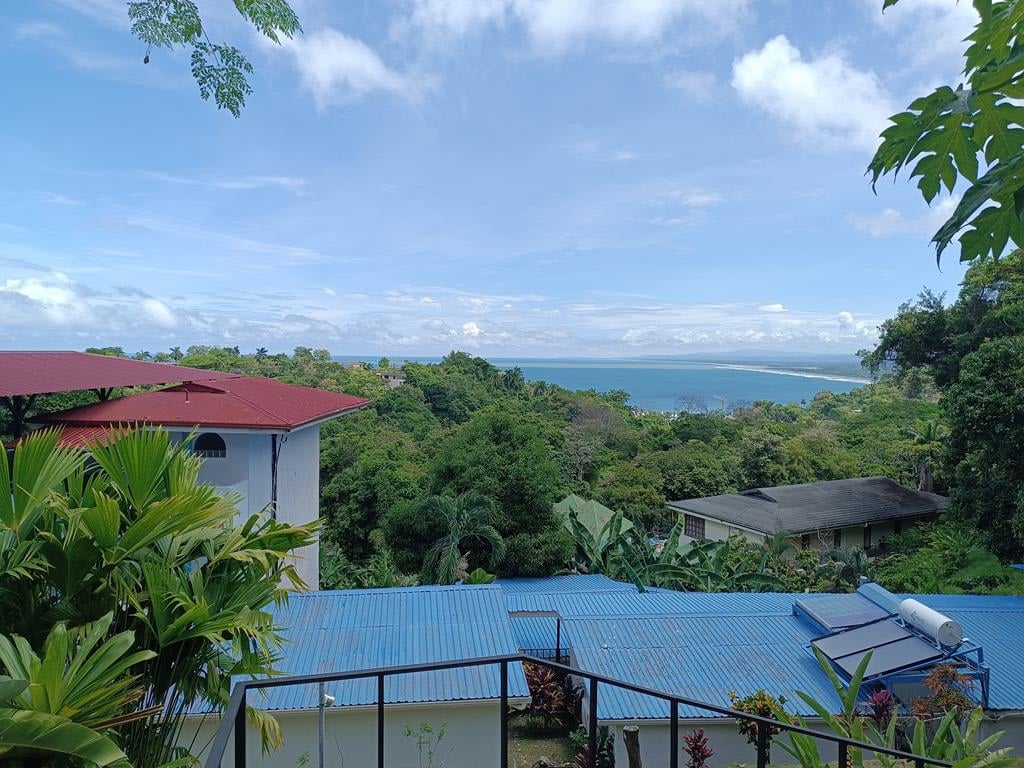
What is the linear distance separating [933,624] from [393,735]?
624 centimetres

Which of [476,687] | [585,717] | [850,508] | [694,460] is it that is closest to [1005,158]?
[476,687]

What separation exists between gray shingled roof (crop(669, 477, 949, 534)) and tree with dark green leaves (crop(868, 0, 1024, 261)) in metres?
18.2

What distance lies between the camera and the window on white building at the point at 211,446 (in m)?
10.0

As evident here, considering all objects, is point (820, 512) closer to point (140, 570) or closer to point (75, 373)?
point (75, 373)

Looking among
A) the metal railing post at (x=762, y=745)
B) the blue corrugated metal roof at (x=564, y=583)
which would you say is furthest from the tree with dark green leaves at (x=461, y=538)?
the metal railing post at (x=762, y=745)

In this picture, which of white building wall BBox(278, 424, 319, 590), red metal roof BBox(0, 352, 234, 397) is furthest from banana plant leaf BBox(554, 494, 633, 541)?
red metal roof BBox(0, 352, 234, 397)

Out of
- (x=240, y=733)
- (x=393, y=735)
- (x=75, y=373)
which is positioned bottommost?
(x=393, y=735)

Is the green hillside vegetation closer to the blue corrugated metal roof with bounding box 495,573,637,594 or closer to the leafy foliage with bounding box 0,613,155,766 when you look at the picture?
the blue corrugated metal roof with bounding box 495,573,637,594

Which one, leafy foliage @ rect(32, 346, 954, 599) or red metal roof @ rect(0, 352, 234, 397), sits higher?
red metal roof @ rect(0, 352, 234, 397)

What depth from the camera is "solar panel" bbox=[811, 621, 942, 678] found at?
271 inches

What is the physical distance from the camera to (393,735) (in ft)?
21.7

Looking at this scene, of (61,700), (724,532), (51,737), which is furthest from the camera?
(724,532)

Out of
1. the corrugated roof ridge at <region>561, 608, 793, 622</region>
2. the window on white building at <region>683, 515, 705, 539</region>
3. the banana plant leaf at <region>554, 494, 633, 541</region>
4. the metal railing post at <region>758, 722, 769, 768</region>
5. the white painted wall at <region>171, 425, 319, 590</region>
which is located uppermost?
the metal railing post at <region>758, 722, 769, 768</region>

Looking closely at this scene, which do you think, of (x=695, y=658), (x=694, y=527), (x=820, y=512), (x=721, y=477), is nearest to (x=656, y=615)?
(x=695, y=658)
